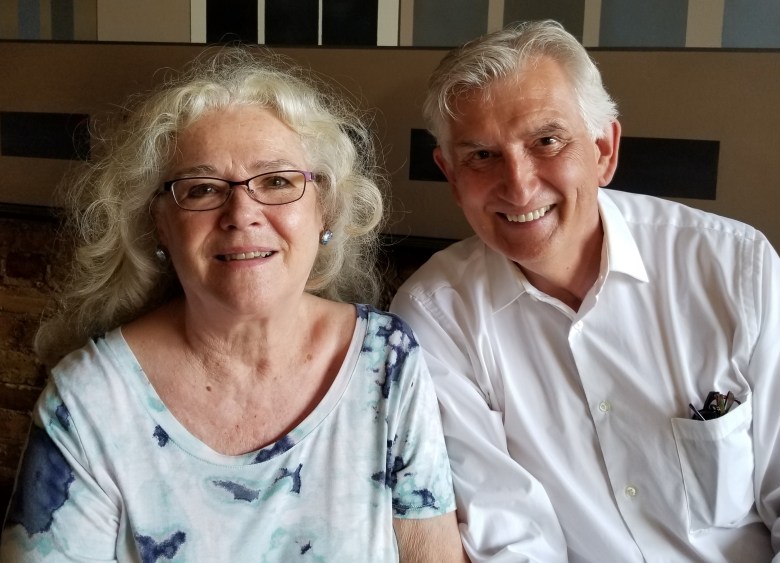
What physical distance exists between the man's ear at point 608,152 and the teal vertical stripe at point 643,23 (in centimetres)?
22

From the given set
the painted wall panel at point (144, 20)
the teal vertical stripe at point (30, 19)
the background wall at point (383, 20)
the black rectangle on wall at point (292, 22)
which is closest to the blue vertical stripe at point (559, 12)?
the background wall at point (383, 20)

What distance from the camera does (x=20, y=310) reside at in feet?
7.20

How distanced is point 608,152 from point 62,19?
1.50 m

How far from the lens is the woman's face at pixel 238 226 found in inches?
51.0

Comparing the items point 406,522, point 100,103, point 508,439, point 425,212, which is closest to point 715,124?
point 425,212

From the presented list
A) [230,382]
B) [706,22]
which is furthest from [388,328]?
[706,22]

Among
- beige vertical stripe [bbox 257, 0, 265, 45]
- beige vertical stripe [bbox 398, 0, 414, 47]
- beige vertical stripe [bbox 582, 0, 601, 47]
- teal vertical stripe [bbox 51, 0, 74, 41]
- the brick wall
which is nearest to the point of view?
beige vertical stripe [bbox 582, 0, 601, 47]

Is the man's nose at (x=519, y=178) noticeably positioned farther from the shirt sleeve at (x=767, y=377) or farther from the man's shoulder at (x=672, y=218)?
the shirt sleeve at (x=767, y=377)

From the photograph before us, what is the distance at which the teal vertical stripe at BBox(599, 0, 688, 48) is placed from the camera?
5.05 ft

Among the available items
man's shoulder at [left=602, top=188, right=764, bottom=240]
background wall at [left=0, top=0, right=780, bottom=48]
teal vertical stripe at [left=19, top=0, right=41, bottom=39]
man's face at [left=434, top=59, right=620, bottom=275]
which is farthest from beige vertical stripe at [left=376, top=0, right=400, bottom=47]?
teal vertical stripe at [left=19, top=0, right=41, bottom=39]

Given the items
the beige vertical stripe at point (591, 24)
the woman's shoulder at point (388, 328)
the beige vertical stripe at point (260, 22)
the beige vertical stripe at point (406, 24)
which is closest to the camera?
the woman's shoulder at point (388, 328)

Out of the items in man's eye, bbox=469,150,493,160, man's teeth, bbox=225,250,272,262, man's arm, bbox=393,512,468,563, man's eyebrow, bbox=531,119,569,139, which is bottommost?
man's arm, bbox=393,512,468,563

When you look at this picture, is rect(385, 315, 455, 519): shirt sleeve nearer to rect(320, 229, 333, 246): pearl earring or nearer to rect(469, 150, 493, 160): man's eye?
rect(320, 229, 333, 246): pearl earring

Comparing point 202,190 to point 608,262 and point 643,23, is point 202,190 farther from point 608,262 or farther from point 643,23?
point 643,23
